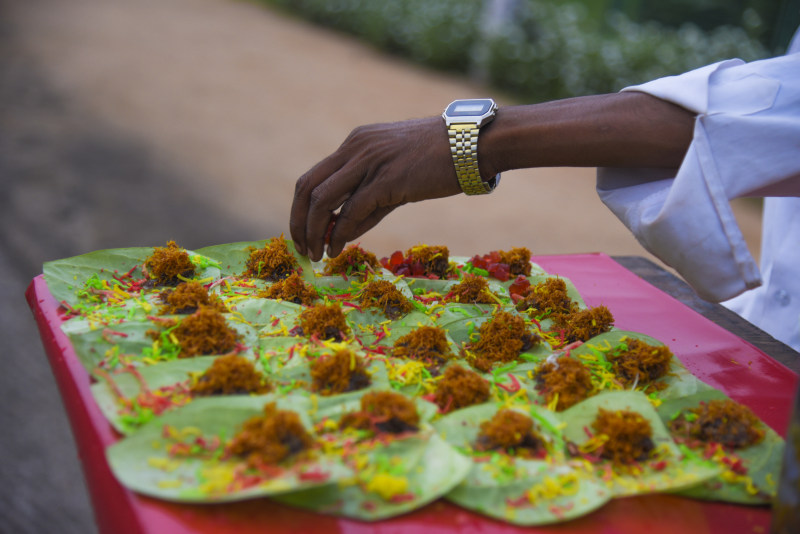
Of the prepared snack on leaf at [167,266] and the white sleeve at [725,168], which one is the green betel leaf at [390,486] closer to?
the white sleeve at [725,168]

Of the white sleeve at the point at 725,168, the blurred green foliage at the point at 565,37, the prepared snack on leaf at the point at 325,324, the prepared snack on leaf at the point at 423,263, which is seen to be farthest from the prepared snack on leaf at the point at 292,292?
the blurred green foliage at the point at 565,37

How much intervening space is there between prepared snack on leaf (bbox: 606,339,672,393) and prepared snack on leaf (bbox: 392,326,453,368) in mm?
333

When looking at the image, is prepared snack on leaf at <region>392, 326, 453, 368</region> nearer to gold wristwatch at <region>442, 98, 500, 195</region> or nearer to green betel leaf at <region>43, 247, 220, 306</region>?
gold wristwatch at <region>442, 98, 500, 195</region>

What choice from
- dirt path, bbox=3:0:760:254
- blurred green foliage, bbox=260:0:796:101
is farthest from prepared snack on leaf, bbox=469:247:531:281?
blurred green foliage, bbox=260:0:796:101

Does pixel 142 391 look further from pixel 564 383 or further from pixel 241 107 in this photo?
pixel 241 107

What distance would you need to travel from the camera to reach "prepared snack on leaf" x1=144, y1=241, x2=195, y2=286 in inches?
57.2

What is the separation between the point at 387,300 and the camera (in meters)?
1.43

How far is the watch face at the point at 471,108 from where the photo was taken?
4.51ft

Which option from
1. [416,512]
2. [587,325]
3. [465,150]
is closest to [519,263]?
[587,325]

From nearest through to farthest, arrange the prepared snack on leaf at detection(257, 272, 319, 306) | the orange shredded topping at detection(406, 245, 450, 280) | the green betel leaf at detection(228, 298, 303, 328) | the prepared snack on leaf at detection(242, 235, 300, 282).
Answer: the green betel leaf at detection(228, 298, 303, 328)
the prepared snack on leaf at detection(257, 272, 319, 306)
the prepared snack on leaf at detection(242, 235, 300, 282)
the orange shredded topping at detection(406, 245, 450, 280)

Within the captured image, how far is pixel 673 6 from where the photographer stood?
877 centimetres

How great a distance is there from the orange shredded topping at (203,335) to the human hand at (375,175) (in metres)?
0.35

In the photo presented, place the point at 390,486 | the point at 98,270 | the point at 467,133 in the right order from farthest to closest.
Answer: the point at 98,270, the point at 467,133, the point at 390,486

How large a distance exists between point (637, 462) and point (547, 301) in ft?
1.71
